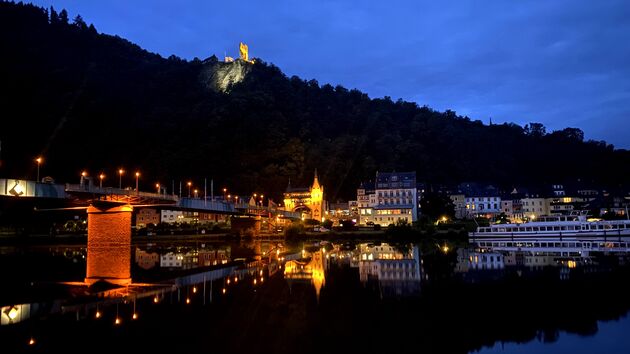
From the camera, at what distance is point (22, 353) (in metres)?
12.8

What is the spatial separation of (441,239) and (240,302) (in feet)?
223

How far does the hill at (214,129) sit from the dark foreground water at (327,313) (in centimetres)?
10069

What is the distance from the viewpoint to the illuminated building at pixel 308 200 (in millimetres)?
135250

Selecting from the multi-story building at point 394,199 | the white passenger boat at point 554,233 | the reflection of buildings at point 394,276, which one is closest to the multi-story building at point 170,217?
the multi-story building at point 394,199

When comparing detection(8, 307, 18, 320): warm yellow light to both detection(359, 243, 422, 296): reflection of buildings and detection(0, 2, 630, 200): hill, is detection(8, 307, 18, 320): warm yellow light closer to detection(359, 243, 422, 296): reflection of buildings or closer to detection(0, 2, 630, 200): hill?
detection(359, 243, 422, 296): reflection of buildings

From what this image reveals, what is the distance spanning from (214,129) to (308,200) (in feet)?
133

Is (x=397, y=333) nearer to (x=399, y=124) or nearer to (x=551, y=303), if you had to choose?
(x=551, y=303)

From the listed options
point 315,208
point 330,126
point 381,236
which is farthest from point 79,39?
point 381,236

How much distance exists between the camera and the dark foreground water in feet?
44.2

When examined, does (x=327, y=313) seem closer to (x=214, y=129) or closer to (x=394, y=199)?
(x=394, y=199)

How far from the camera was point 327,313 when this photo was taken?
17672mm

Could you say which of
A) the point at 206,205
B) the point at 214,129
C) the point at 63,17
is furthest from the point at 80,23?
the point at 206,205

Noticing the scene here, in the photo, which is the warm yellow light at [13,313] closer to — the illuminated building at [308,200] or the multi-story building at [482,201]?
the illuminated building at [308,200]

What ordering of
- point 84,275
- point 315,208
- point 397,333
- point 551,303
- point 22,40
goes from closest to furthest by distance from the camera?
point 397,333 < point 551,303 < point 84,275 < point 315,208 < point 22,40
